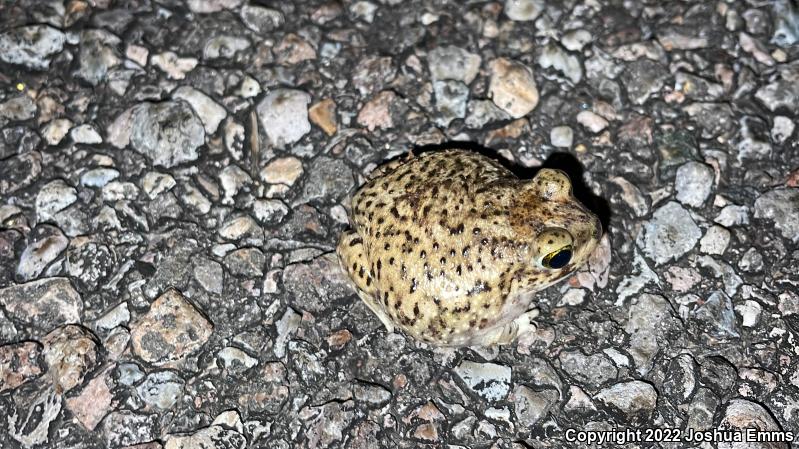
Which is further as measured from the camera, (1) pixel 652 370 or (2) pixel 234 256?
(2) pixel 234 256

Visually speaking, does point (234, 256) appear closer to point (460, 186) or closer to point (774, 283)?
point (460, 186)

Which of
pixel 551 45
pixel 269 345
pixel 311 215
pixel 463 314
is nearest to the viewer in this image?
pixel 463 314

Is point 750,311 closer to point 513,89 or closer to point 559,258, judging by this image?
point 559,258

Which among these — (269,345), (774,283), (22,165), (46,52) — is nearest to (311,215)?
(269,345)

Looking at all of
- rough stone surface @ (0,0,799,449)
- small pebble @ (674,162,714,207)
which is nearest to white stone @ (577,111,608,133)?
rough stone surface @ (0,0,799,449)

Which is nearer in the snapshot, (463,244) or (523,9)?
(463,244)

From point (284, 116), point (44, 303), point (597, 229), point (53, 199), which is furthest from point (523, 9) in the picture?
point (44, 303)
